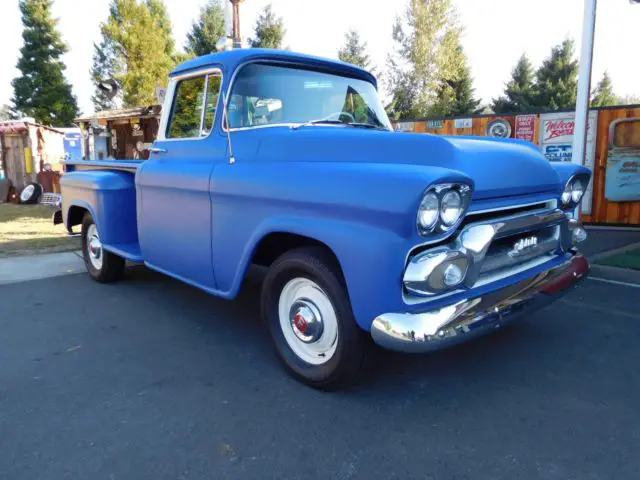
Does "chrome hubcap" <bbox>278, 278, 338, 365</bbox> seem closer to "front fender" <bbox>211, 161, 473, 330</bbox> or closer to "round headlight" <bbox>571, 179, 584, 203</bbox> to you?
"front fender" <bbox>211, 161, 473, 330</bbox>

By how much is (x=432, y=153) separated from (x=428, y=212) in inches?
18.9

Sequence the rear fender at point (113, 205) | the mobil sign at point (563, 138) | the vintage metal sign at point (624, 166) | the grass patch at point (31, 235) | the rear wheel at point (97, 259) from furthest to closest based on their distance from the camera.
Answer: the mobil sign at point (563, 138), the vintage metal sign at point (624, 166), the grass patch at point (31, 235), the rear wheel at point (97, 259), the rear fender at point (113, 205)

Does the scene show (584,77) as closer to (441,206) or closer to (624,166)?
(624,166)

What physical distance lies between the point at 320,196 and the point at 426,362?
137 centimetres

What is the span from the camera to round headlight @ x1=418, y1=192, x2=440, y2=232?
7.22ft

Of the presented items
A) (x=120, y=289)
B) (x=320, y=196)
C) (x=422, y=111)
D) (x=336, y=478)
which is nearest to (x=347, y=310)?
(x=320, y=196)

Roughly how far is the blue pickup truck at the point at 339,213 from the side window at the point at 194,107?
16 millimetres

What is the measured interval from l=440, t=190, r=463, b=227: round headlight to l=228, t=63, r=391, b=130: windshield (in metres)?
1.33

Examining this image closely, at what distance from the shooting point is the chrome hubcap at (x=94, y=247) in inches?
199

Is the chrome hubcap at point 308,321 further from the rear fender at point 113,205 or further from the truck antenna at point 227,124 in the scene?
the rear fender at point 113,205

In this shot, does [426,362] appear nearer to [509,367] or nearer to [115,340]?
[509,367]

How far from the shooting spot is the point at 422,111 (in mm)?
31609

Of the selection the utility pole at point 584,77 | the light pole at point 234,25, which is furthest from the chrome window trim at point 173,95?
the light pole at point 234,25

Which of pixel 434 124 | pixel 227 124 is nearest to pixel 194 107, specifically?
pixel 227 124
